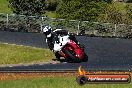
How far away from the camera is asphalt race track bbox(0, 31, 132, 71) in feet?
90.4

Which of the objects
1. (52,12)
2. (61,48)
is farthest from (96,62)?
(52,12)

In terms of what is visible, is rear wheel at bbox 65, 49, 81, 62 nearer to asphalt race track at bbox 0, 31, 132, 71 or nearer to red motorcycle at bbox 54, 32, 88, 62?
red motorcycle at bbox 54, 32, 88, 62

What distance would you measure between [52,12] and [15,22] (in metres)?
26.6

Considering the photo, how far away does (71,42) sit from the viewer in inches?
1157

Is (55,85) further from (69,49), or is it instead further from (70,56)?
(70,56)

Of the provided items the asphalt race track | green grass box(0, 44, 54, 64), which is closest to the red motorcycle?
the asphalt race track

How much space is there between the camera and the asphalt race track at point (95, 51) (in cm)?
2756

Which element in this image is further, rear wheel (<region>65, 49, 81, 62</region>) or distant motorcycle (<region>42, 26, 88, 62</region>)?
rear wheel (<region>65, 49, 81, 62</region>)

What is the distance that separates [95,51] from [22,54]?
592cm

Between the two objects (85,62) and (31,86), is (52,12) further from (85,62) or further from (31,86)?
(31,86)

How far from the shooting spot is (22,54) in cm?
3372

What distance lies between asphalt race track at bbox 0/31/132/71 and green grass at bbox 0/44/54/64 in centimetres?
203

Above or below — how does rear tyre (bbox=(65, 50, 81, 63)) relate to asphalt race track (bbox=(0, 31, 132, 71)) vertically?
above

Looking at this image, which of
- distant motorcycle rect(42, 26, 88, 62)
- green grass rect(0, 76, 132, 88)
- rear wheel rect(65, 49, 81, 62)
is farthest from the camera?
rear wheel rect(65, 49, 81, 62)
